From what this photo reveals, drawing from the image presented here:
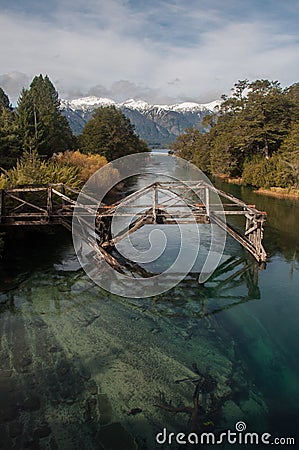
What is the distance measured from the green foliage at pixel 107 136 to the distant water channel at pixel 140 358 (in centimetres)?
3715

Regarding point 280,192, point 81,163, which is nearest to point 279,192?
point 280,192

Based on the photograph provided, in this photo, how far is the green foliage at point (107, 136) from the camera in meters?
49.9

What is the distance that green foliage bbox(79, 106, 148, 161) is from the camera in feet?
164

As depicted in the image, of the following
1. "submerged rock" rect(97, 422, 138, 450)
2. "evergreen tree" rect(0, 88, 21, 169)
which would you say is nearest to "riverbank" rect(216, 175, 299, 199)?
"evergreen tree" rect(0, 88, 21, 169)

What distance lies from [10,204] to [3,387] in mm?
10762

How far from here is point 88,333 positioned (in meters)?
9.88

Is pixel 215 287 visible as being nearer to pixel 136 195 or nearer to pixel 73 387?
pixel 136 195

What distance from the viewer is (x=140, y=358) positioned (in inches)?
344

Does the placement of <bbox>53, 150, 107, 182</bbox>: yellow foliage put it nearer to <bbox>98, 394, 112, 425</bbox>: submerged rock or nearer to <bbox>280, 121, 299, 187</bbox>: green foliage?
<bbox>280, 121, 299, 187</bbox>: green foliage

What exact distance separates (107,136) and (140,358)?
46.5 m

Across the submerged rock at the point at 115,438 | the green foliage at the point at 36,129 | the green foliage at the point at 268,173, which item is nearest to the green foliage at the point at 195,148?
the green foliage at the point at 268,173

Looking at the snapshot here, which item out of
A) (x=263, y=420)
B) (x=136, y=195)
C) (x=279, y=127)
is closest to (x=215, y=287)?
(x=136, y=195)

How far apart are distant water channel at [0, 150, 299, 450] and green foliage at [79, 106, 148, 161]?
37151mm

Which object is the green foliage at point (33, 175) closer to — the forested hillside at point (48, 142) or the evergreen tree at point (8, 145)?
the forested hillside at point (48, 142)
